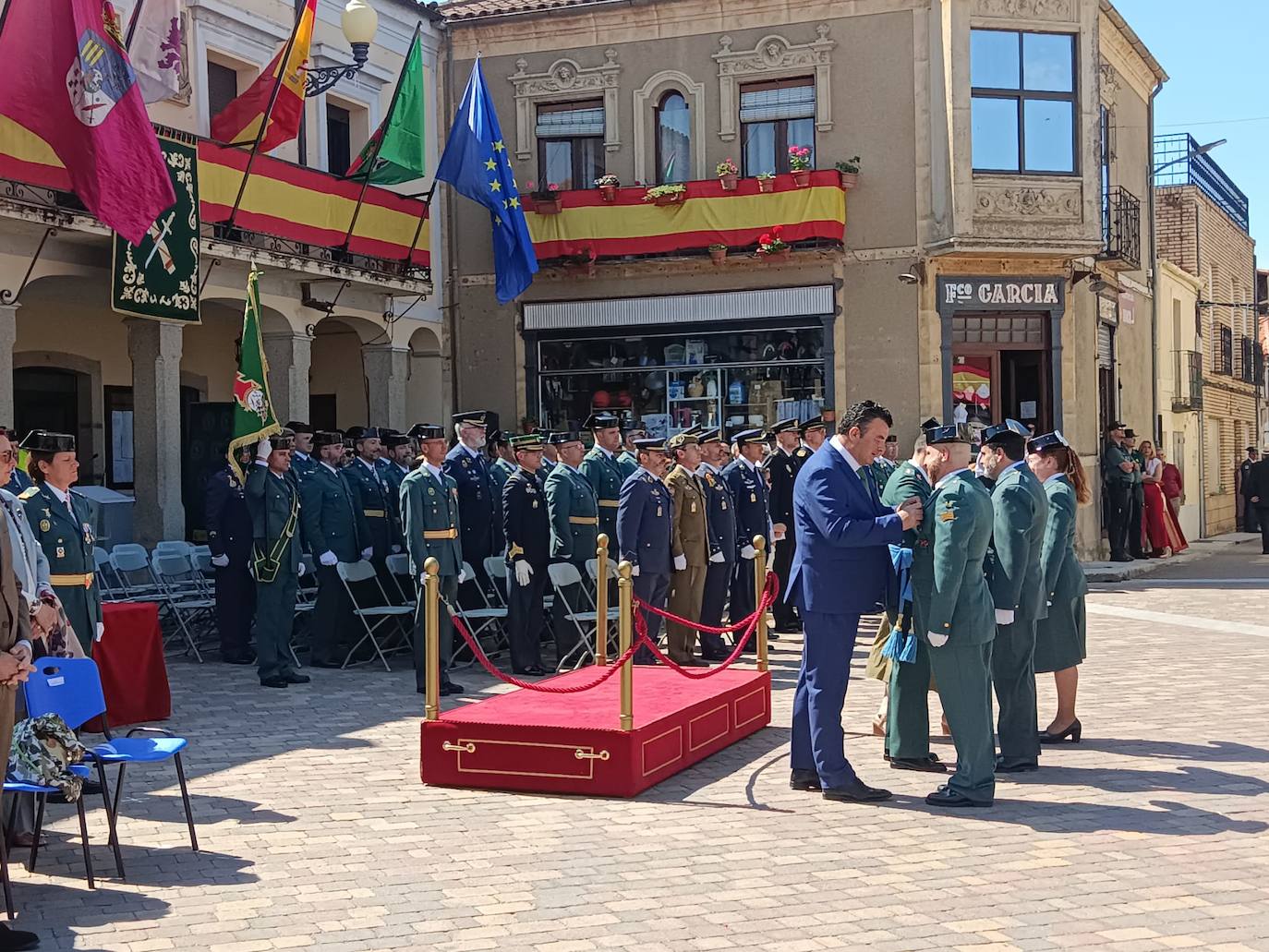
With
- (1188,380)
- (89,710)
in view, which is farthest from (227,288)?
(1188,380)

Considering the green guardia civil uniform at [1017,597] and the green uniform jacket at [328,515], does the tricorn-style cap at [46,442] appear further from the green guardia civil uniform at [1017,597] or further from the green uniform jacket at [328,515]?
the green guardia civil uniform at [1017,597]

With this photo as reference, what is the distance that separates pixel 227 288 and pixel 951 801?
43.0ft

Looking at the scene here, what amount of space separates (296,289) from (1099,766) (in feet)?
45.8

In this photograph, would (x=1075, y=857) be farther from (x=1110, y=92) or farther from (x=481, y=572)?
(x=1110, y=92)

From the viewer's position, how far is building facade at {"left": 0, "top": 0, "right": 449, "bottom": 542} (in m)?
15.9

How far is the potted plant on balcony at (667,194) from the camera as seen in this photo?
22031 mm

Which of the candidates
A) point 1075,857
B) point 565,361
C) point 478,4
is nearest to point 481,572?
point 1075,857

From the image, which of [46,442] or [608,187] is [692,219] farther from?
[46,442]

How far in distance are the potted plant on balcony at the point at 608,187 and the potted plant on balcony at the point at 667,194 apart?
0.54 metres

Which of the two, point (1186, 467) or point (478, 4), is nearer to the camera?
point (478, 4)

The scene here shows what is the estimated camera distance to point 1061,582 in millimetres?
9070

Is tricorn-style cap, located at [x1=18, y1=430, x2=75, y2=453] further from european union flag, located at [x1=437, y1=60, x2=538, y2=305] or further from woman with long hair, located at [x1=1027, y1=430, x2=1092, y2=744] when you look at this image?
european union flag, located at [x1=437, y1=60, x2=538, y2=305]

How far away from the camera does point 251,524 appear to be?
12.6 m

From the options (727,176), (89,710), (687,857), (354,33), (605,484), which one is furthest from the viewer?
(727,176)
